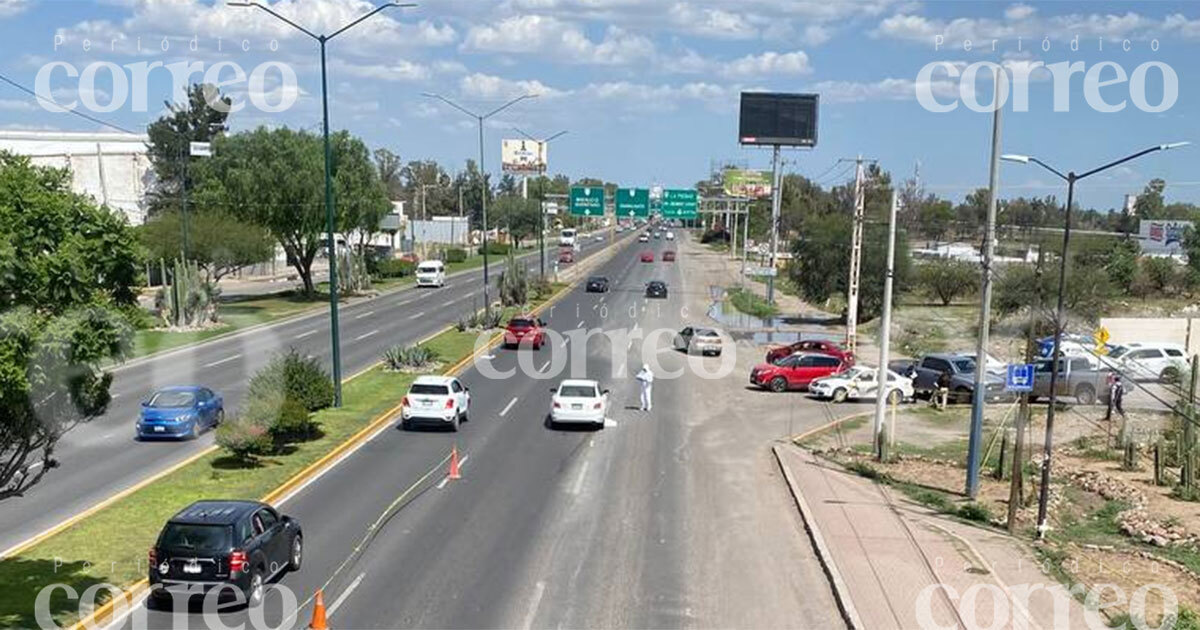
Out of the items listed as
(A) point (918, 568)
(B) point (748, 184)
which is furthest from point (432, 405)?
(B) point (748, 184)

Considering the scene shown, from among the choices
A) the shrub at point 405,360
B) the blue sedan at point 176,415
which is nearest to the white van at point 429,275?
the shrub at point 405,360

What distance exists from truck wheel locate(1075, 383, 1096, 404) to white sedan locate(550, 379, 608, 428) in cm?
1848

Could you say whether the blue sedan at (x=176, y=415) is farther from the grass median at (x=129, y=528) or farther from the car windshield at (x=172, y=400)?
the grass median at (x=129, y=528)

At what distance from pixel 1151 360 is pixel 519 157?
12398 cm

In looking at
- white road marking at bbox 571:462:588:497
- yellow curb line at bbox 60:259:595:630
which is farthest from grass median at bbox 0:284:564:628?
white road marking at bbox 571:462:588:497

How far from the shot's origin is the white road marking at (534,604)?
14.2 m

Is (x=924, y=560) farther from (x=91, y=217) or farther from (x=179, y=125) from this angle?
(x=179, y=125)

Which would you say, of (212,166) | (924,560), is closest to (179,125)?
(212,166)

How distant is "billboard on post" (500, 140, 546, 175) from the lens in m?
154

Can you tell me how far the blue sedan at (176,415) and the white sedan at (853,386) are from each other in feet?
66.7

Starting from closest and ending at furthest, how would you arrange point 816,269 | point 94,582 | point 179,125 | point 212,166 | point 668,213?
point 94,582
point 816,269
point 212,166
point 668,213
point 179,125

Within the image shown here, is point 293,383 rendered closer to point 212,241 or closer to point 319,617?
point 319,617

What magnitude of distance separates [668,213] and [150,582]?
79180 millimetres

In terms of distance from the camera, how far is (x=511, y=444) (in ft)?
87.6
